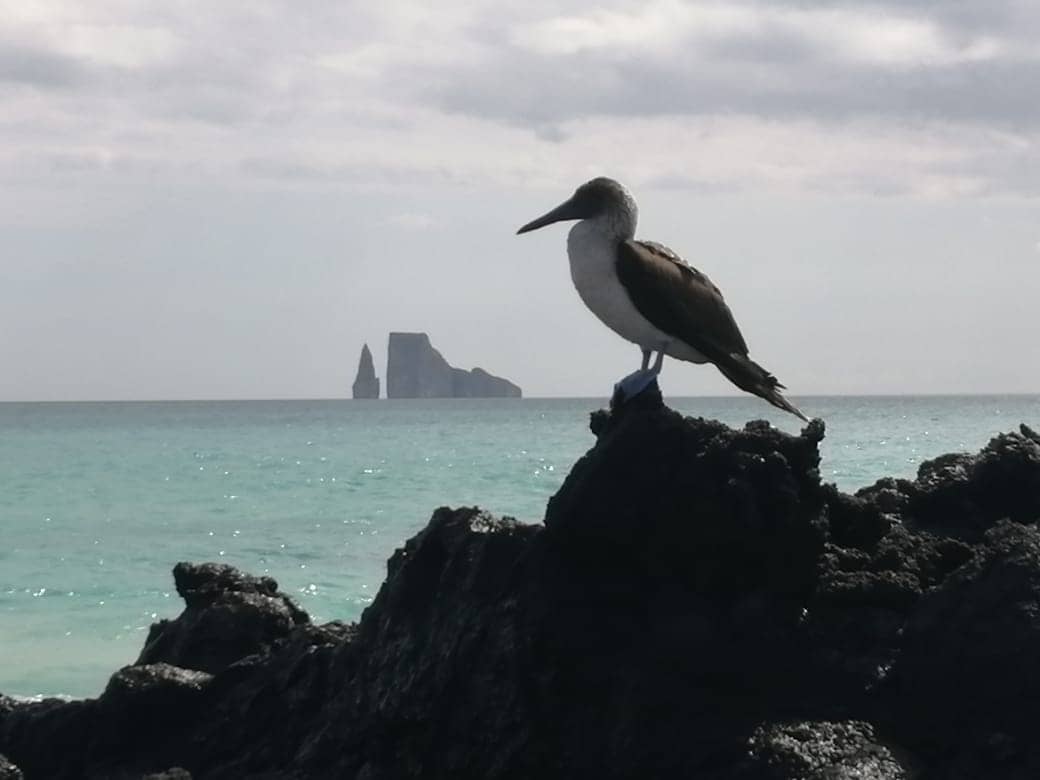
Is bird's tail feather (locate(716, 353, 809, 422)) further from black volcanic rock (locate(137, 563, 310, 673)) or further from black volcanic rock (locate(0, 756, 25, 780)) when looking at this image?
black volcanic rock (locate(0, 756, 25, 780))

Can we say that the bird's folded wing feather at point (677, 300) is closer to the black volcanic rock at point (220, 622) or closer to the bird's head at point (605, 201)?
the bird's head at point (605, 201)

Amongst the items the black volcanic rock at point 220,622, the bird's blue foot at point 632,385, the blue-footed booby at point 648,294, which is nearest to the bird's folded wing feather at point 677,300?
the blue-footed booby at point 648,294

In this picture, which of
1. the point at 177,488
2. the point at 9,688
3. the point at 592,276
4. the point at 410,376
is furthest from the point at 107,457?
the point at 410,376

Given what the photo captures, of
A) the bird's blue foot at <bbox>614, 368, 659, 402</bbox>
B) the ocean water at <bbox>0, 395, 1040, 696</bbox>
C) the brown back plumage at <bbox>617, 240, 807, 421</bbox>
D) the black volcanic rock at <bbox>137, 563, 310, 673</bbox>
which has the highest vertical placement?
the brown back plumage at <bbox>617, 240, 807, 421</bbox>

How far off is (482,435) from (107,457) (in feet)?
73.0

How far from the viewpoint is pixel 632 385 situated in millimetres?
6324

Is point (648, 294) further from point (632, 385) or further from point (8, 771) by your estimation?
point (8, 771)

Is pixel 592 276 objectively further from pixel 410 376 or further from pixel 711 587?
pixel 410 376

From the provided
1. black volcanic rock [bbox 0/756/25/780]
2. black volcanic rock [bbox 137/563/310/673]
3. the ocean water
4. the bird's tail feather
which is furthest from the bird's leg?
the ocean water

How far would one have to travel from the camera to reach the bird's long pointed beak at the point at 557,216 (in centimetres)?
727

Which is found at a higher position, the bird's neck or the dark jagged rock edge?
the bird's neck

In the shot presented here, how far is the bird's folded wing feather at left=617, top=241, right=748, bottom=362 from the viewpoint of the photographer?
6.89 metres

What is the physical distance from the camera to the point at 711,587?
561 centimetres

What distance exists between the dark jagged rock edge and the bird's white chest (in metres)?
0.73
